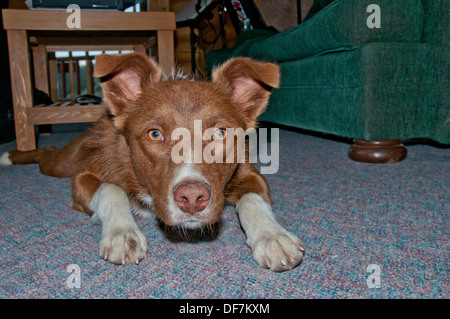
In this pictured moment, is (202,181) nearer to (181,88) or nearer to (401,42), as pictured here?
(181,88)

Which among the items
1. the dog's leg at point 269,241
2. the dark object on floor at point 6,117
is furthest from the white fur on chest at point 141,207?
the dark object on floor at point 6,117

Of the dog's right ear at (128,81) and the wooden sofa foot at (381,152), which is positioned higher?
the dog's right ear at (128,81)

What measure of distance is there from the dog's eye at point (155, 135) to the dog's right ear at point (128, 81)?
0.42m

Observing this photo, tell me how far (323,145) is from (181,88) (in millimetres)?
3083

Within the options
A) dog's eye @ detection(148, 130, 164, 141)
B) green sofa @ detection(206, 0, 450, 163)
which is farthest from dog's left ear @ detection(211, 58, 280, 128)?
green sofa @ detection(206, 0, 450, 163)

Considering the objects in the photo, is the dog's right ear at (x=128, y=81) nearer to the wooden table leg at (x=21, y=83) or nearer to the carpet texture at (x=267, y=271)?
the carpet texture at (x=267, y=271)

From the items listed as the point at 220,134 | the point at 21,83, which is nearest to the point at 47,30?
the point at 21,83

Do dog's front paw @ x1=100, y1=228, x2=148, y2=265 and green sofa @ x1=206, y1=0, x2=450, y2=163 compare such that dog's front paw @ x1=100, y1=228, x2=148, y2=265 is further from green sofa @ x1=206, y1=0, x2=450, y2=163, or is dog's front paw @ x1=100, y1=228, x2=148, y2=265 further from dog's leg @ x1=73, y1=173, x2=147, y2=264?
green sofa @ x1=206, y1=0, x2=450, y2=163

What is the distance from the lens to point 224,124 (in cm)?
206

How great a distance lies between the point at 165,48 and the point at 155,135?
2.73m

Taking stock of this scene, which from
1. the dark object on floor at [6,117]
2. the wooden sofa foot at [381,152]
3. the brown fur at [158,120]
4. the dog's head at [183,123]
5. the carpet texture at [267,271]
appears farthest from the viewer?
the dark object on floor at [6,117]

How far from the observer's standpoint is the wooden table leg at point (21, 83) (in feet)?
13.6

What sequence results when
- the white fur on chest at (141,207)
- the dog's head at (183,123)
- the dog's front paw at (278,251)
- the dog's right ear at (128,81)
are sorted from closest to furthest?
1. the dog's front paw at (278,251)
2. the dog's head at (183,123)
3. the dog's right ear at (128,81)
4. the white fur on chest at (141,207)
